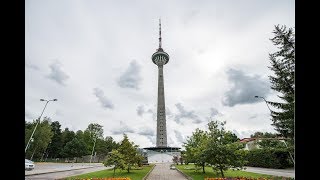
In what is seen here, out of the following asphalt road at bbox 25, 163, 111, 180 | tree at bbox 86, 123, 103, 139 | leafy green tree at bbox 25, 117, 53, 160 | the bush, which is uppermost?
tree at bbox 86, 123, 103, 139

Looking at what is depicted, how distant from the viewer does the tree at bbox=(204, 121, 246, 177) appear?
70.3ft

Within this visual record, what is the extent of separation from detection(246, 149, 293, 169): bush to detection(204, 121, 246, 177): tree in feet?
62.0

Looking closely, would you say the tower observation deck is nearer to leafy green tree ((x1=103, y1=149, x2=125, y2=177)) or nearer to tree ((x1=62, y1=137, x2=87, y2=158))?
tree ((x1=62, y1=137, x2=87, y2=158))

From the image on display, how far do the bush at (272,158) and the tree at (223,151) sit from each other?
62.0 feet

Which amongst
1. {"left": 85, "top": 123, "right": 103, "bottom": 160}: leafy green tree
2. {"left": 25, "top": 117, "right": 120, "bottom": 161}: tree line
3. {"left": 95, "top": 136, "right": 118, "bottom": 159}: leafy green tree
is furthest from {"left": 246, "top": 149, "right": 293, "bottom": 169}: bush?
{"left": 85, "top": 123, "right": 103, "bottom": 160}: leafy green tree

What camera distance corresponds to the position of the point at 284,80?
78.5 feet

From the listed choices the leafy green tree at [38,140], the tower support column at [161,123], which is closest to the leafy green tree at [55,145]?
the leafy green tree at [38,140]

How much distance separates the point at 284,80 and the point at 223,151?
24.3 ft

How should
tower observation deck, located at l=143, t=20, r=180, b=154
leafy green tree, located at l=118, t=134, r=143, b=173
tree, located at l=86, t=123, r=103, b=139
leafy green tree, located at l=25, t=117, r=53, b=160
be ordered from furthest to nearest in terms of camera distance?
tower observation deck, located at l=143, t=20, r=180, b=154 < tree, located at l=86, t=123, r=103, b=139 < leafy green tree, located at l=25, t=117, r=53, b=160 < leafy green tree, located at l=118, t=134, r=143, b=173

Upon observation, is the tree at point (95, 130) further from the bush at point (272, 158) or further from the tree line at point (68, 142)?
the bush at point (272, 158)
